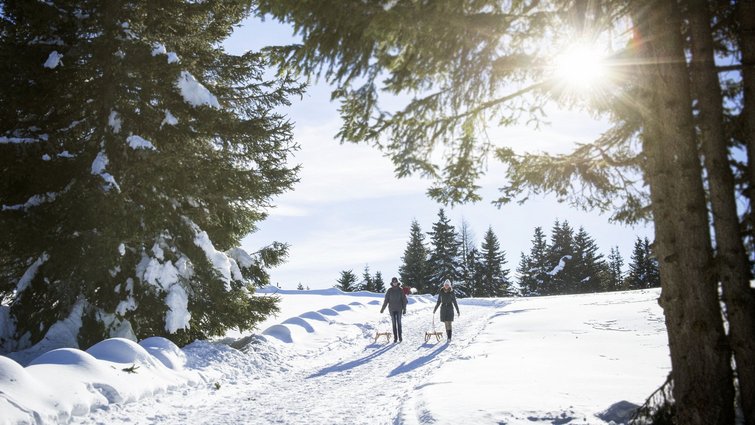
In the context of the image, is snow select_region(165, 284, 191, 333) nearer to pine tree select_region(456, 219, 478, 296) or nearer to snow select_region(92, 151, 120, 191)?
snow select_region(92, 151, 120, 191)

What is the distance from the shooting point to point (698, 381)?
4.52m

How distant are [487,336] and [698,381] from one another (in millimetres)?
10515

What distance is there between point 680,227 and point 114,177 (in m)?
11.8

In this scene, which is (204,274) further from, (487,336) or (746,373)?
(746,373)

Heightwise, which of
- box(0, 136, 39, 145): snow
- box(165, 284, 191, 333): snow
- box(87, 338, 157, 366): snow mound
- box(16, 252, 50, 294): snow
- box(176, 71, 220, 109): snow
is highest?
box(176, 71, 220, 109): snow

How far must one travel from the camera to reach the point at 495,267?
6147cm

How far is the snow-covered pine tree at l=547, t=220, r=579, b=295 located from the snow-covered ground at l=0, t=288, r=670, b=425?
4588cm

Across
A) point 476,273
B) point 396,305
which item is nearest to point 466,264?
point 476,273

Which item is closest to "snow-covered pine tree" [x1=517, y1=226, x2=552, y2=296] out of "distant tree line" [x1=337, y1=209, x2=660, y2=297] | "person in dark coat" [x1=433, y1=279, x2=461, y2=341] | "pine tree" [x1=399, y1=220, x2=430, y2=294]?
"distant tree line" [x1=337, y1=209, x2=660, y2=297]

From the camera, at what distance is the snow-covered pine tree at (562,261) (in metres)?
57.0

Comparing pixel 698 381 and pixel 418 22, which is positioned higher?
pixel 418 22

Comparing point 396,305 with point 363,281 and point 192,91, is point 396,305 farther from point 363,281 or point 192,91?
point 363,281

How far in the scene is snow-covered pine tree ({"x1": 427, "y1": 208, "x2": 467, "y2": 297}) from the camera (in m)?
A: 53.7

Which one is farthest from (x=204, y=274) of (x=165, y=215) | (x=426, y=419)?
(x=426, y=419)
